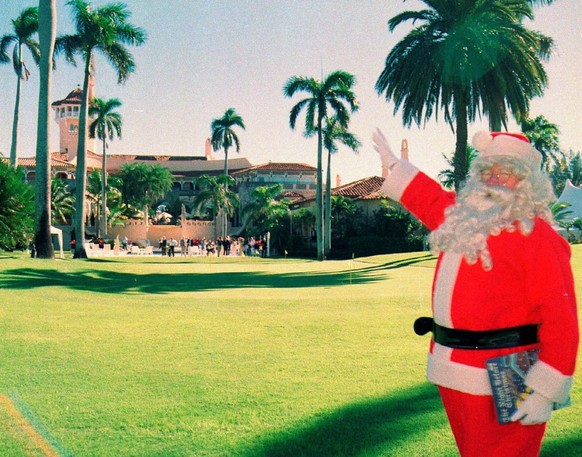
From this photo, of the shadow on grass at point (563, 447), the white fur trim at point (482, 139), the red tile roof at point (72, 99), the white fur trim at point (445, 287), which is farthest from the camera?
the red tile roof at point (72, 99)

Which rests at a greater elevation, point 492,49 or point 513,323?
point 492,49

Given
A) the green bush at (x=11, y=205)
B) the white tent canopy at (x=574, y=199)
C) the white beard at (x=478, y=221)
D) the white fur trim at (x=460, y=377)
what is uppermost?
the white tent canopy at (x=574, y=199)

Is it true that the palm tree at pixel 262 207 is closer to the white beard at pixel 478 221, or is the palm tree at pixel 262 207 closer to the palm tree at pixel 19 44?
the palm tree at pixel 19 44

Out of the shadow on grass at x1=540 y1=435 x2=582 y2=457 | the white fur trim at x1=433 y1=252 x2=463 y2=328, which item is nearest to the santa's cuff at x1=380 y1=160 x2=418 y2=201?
the white fur trim at x1=433 y1=252 x2=463 y2=328

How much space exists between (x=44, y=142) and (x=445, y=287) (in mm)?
22884

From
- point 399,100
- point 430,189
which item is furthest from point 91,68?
point 430,189

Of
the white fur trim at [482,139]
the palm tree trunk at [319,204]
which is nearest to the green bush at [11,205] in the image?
the white fur trim at [482,139]

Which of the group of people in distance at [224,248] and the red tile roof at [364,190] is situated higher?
the red tile roof at [364,190]

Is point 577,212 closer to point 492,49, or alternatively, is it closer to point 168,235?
point 492,49

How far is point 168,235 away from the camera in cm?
7925

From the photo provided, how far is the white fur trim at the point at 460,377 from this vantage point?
257cm

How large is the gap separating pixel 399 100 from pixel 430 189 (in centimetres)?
2411

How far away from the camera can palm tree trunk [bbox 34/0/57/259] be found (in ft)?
73.9

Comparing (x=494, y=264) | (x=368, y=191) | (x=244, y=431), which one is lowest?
(x=244, y=431)
